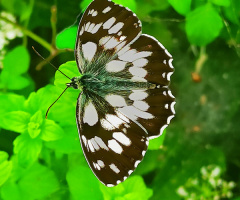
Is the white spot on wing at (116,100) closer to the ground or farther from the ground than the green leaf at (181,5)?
closer to the ground

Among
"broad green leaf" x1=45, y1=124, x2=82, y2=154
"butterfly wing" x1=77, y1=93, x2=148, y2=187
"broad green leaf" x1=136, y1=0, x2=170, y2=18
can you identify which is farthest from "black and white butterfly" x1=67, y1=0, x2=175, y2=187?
"broad green leaf" x1=136, y1=0, x2=170, y2=18

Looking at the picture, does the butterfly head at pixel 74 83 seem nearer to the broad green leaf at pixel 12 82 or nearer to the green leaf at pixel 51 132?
the green leaf at pixel 51 132

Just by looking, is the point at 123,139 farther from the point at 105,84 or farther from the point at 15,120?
the point at 15,120

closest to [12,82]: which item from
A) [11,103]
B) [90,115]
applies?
[11,103]

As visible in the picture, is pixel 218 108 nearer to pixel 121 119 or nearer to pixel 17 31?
pixel 121 119

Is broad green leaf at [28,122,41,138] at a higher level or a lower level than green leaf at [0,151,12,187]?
higher

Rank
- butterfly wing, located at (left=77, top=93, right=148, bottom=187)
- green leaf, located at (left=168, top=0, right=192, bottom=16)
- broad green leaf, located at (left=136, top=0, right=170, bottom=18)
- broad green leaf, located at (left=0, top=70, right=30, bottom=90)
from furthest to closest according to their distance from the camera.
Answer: broad green leaf, located at (left=136, top=0, right=170, bottom=18)
broad green leaf, located at (left=0, top=70, right=30, bottom=90)
green leaf, located at (left=168, top=0, right=192, bottom=16)
butterfly wing, located at (left=77, top=93, right=148, bottom=187)

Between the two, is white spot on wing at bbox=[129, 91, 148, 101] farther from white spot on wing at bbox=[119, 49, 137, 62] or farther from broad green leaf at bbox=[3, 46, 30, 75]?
broad green leaf at bbox=[3, 46, 30, 75]

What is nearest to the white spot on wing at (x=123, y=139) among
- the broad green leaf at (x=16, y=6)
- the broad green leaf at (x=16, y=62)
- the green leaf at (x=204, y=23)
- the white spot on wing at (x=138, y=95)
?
the white spot on wing at (x=138, y=95)
